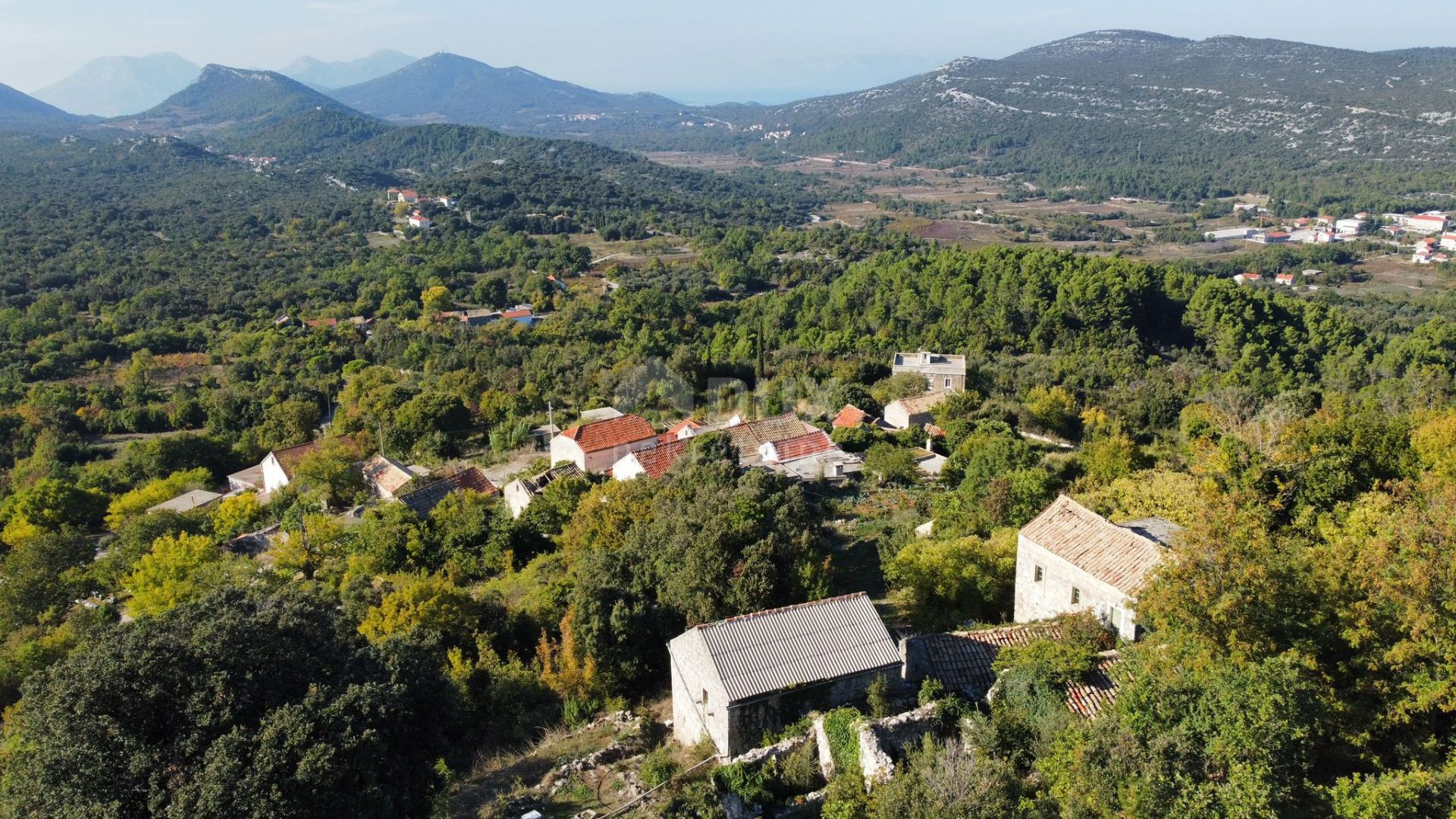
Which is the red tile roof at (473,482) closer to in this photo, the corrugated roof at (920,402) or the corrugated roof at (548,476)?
the corrugated roof at (548,476)

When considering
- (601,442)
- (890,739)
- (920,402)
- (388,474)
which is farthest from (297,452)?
(890,739)

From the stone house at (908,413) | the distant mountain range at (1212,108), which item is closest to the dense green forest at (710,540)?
the stone house at (908,413)

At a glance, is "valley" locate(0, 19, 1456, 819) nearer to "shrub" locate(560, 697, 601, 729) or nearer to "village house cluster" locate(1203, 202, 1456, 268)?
"shrub" locate(560, 697, 601, 729)

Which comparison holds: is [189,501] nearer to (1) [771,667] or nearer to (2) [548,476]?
(2) [548,476]

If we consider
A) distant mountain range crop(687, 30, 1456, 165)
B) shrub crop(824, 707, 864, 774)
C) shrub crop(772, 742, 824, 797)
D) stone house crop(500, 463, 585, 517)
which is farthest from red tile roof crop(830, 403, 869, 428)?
distant mountain range crop(687, 30, 1456, 165)

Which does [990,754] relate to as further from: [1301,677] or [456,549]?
[456,549]
